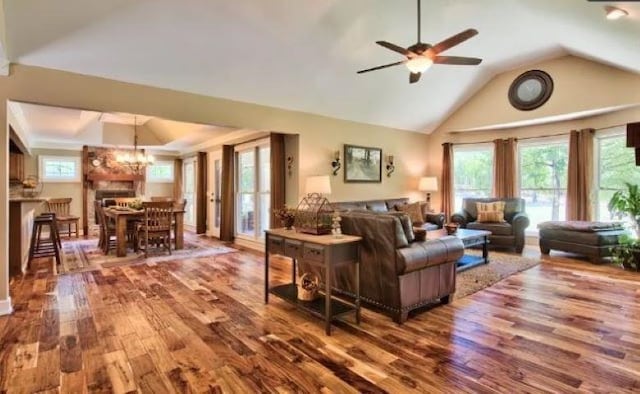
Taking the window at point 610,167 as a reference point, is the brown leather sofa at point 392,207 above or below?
below

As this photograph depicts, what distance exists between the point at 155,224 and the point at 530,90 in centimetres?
716

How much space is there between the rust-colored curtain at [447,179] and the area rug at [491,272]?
2068mm

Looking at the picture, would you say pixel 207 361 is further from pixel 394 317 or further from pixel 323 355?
pixel 394 317

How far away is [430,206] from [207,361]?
6712 millimetres

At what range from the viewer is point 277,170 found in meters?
5.88

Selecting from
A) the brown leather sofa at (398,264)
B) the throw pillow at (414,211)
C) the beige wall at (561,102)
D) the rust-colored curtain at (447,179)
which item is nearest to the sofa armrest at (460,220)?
the throw pillow at (414,211)

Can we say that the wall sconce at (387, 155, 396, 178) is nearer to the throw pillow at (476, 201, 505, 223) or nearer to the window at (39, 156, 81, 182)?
the throw pillow at (476, 201, 505, 223)

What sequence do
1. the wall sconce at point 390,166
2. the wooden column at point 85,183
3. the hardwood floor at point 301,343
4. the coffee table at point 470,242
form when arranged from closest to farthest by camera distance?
the hardwood floor at point 301,343
the coffee table at point 470,242
the wall sconce at point 390,166
the wooden column at point 85,183

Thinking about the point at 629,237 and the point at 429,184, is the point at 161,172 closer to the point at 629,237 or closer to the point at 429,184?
the point at 429,184

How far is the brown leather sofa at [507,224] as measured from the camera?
6043 mm

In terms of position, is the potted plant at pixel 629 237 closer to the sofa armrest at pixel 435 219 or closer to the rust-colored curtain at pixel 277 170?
the sofa armrest at pixel 435 219

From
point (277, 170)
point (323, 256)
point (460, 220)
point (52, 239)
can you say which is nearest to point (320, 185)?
point (277, 170)

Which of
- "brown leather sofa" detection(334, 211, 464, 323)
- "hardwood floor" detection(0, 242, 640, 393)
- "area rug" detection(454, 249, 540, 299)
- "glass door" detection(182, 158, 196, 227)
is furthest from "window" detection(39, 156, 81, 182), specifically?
"area rug" detection(454, 249, 540, 299)

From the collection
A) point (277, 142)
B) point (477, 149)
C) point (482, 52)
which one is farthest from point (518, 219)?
point (277, 142)
